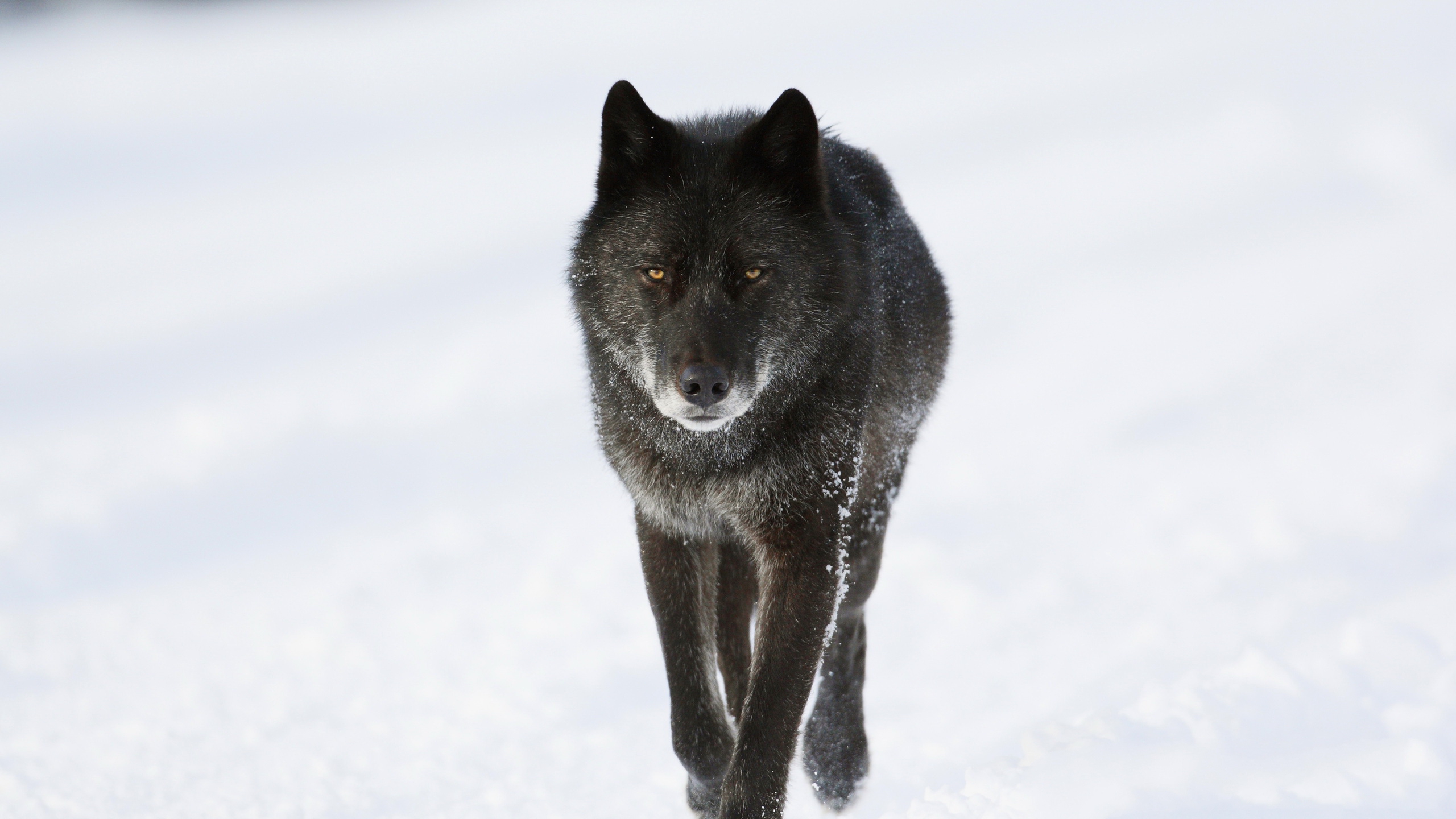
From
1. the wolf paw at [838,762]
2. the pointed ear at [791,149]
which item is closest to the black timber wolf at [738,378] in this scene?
the pointed ear at [791,149]

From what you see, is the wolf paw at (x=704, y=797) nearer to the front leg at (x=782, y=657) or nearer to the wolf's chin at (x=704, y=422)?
the front leg at (x=782, y=657)

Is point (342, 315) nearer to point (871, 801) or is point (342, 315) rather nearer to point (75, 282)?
point (75, 282)

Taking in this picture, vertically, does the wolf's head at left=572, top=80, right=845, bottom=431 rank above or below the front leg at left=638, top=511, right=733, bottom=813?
above

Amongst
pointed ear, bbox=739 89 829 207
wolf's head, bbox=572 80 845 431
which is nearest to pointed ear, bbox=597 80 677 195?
wolf's head, bbox=572 80 845 431

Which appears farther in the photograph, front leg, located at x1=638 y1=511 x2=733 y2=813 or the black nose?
front leg, located at x1=638 y1=511 x2=733 y2=813

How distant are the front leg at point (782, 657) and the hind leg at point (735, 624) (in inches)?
23.3

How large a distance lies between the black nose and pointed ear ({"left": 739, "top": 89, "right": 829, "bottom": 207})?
2.48ft

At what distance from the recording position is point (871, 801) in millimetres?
4637

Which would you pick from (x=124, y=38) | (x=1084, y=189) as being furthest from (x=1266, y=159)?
(x=124, y=38)

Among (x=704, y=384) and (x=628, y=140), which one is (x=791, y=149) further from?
(x=704, y=384)

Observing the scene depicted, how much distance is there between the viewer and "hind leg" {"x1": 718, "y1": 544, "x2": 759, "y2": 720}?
4.39 meters

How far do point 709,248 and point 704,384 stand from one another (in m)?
0.48

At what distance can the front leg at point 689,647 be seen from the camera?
13.2 feet

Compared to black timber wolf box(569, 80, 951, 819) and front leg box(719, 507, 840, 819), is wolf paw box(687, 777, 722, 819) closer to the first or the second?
black timber wolf box(569, 80, 951, 819)
